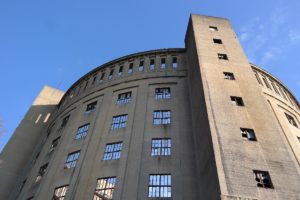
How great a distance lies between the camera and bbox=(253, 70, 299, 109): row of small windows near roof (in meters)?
34.6

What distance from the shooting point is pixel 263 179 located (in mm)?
17562

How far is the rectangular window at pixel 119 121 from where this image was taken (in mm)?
27984

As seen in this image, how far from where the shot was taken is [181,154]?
2381 cm

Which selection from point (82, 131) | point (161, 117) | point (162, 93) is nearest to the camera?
point (161, 117)

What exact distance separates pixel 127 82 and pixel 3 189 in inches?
754

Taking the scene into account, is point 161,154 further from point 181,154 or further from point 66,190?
point 66,190

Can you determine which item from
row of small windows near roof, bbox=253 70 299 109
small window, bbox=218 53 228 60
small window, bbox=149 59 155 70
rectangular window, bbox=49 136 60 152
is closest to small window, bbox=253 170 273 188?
small window, bbox=218 53 228 60

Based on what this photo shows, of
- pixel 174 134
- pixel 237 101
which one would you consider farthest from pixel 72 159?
pixel 237 101

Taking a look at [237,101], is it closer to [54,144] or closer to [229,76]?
[229,76]

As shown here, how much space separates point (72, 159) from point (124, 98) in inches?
351

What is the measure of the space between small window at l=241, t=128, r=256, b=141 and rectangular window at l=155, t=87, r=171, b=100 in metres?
10.9

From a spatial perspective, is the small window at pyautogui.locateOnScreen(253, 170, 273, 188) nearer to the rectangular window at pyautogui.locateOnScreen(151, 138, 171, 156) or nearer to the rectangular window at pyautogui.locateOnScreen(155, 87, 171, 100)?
the rectangular window at pyautogui.locateOnScreen(151, 138, 171, 156)

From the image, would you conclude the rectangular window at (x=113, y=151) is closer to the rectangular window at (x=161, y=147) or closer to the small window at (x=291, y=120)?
the rectangular window at (x=161, y=147)

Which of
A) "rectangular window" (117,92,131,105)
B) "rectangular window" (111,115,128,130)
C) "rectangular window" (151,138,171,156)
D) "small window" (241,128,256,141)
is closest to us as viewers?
"small window" (241,128,256,141)
